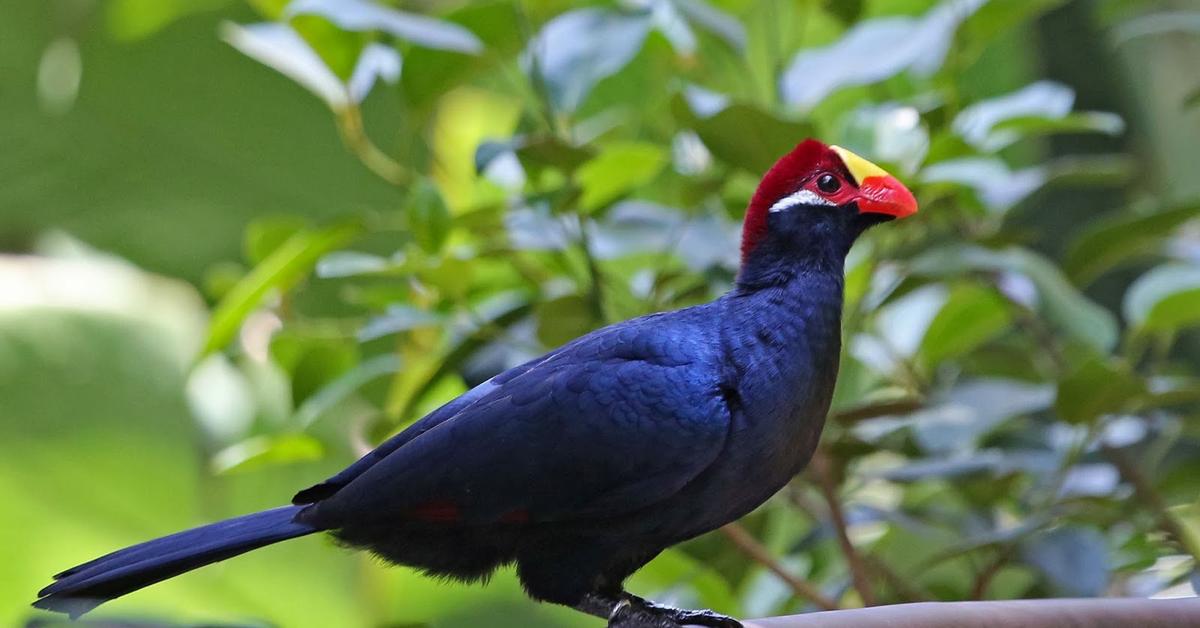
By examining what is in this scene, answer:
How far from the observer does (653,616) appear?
101 cm

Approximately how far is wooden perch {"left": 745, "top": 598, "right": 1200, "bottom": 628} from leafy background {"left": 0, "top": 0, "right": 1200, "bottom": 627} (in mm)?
362

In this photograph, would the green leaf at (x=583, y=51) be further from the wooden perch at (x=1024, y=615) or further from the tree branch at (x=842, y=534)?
the wooden perch at (x=1024, y=615)

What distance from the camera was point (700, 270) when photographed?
4.38ft

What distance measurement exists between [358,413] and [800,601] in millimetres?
1216

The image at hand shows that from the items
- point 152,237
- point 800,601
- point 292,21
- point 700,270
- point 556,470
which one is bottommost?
point 800,601

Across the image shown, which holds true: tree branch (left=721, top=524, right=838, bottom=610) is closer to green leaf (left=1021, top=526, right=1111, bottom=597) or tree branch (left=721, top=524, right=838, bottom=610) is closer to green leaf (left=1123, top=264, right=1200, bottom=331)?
green leaf (left=1021, top=526, right=1111, bottom=597)

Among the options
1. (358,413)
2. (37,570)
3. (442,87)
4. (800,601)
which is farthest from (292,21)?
(37,570)

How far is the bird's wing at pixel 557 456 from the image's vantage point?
3.00 ft

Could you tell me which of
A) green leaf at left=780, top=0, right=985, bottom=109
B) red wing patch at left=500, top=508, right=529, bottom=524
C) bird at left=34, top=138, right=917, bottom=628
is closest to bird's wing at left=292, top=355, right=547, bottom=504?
bird at left=34, top=138, right=917, bottom=628

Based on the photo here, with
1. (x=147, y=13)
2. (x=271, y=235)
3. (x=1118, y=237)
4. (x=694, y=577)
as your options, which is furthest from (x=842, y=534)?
(x=147, y=13)

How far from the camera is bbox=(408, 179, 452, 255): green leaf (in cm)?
122

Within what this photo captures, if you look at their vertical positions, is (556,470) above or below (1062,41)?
below

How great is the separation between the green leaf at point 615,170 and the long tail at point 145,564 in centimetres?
54

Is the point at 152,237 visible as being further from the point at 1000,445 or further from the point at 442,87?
the point at 1000,445
